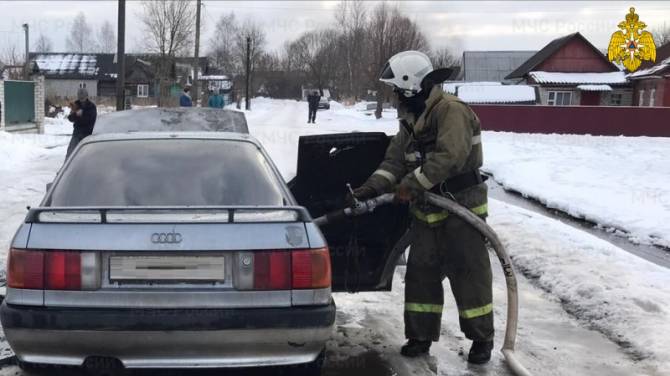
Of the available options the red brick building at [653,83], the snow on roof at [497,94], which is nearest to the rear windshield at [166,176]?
the snow on roof at [497,94]

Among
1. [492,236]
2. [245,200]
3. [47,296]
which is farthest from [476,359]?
[47,296]

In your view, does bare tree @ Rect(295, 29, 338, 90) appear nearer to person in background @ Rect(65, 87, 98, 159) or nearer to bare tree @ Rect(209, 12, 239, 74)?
bare tree @ Rect(209, 12, 239, 74)

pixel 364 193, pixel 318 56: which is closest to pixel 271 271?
pixel 364 193

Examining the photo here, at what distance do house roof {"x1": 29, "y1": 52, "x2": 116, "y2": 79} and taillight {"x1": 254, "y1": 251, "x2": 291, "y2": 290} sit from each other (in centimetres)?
7839

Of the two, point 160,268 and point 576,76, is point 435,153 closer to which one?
point 160,268

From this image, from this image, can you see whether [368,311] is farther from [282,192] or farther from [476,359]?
[282,192]

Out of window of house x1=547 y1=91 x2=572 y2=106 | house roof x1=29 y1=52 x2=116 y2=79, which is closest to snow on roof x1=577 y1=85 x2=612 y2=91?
window of house x1=547 y1=91 x2=572 y2=106

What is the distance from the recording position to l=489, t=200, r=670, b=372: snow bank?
4.57 metres

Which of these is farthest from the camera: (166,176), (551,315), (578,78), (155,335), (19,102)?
(578,78)

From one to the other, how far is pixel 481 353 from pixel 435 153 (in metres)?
1.27

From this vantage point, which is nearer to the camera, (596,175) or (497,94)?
(596,175)

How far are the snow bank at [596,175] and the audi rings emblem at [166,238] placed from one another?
7.07 meters

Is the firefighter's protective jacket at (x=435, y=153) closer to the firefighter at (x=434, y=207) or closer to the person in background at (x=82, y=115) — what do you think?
the firefighter at (x=434, y=207)

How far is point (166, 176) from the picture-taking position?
11.9 ft
